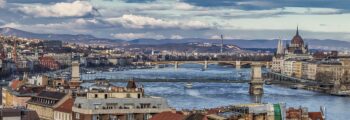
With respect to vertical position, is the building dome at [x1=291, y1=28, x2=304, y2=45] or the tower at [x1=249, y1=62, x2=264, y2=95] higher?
the building dome at [x1=291, y1=28, x2=304, y2=45]

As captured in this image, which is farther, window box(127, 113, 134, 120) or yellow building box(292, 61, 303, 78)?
yellow building box(292, 61, 303, 78)

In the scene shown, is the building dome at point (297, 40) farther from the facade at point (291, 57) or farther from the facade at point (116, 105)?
the facade at point (116, 105)

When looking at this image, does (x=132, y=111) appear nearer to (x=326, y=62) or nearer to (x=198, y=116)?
(x=198, y=116)

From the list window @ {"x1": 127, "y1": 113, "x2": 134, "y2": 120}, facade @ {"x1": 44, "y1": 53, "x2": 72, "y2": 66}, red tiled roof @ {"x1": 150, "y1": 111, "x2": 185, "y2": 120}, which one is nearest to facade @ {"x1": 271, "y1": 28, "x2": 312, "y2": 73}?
facade @ {"x1": 44, "y1": 53, "x2": 72, "y2": 66}

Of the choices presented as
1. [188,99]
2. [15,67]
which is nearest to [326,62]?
[15,67]

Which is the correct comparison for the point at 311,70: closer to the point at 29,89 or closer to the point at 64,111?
the point at 29,89

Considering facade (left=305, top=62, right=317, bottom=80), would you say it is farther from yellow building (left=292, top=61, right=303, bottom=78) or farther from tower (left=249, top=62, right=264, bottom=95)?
tower (left=249, top=62, right=264, bottom=95)
